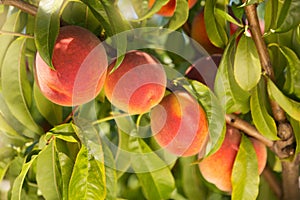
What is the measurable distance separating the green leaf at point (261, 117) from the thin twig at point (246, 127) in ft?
0.24

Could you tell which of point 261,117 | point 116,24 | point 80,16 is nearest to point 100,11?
point 116,24

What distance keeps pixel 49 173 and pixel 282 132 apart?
0.45 metres

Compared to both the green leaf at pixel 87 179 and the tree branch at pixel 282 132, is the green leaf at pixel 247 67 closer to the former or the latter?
the tree branch at pixel 282 132

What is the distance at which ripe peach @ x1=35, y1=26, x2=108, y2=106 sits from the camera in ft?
3.03

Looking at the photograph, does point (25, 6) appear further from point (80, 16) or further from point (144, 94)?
point (144, 94)

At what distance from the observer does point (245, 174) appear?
3.58ft

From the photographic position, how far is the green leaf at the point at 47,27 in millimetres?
859

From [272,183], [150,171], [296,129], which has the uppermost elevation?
[296,129]

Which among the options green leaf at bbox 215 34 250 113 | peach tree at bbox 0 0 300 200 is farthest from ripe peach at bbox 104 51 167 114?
green leaf at bbox 215 34 250 113

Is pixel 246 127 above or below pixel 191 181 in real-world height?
above

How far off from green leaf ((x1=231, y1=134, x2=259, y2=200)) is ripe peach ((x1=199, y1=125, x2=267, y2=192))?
0.03 m

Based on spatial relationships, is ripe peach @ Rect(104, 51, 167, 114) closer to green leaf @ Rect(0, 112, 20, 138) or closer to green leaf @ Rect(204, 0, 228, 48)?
green leaf @ Rect(204, 0, 228, 48)

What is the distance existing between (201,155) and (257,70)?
0.24 metres

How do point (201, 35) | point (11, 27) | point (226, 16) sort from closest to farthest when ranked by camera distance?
point (226, 16)
point (11, 27)
point (201, 35)
